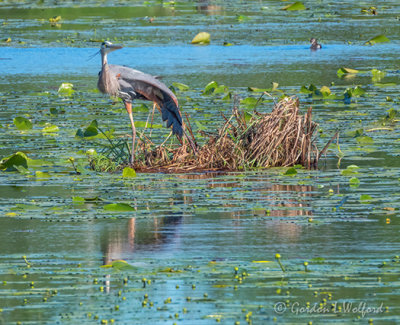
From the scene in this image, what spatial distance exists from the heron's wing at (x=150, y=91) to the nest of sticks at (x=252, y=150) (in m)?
0.29

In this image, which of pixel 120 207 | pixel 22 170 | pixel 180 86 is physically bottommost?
pixel 180 86

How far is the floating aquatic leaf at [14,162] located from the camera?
11.9 meters

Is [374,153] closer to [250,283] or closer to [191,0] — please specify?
[250,283]

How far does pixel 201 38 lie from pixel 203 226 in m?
17.6

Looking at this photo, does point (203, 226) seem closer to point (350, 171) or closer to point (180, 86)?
point (350, 171)

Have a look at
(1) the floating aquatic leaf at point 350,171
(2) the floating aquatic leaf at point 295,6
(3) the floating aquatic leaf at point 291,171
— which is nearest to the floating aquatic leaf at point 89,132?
(3) the floating aquatic leaf at point 291,171

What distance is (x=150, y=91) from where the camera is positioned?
39.5ft

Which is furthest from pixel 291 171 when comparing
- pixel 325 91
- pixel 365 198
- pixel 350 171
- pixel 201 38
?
pixel 201 38

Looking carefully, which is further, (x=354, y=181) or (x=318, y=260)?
(x=354, y=181)

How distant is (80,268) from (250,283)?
4.18 ft

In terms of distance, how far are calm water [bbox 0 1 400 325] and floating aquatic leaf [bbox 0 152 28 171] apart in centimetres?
19

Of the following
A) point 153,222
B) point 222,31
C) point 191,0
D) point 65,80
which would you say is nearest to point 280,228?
point 153,222

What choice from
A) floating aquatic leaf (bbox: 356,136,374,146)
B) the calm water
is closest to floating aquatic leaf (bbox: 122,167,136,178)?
the calm water

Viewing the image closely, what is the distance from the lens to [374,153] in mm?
12836
